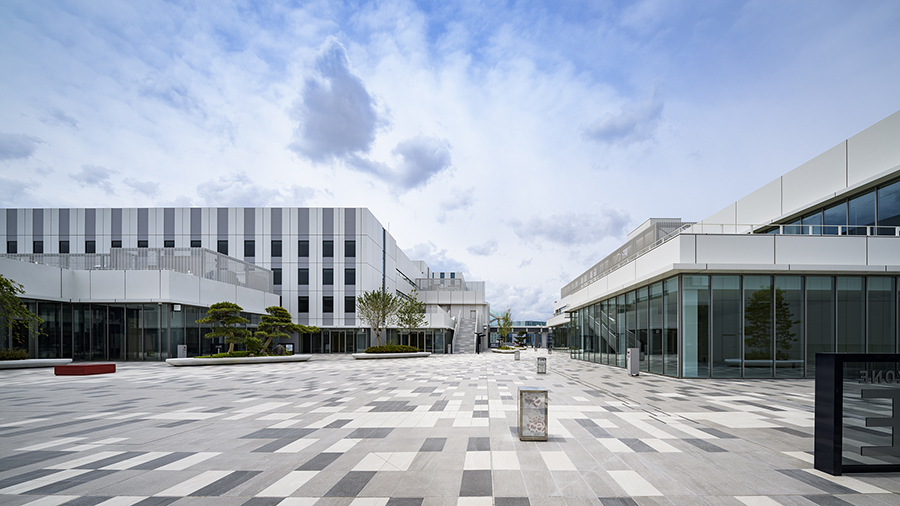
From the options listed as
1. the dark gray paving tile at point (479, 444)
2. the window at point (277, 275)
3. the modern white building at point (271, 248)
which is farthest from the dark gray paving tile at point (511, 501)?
the window at point (277, 275)

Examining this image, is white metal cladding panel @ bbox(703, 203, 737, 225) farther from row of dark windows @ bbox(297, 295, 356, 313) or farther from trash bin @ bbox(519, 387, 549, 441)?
row of dark windows @ bbox(297, 295, 356, 313)

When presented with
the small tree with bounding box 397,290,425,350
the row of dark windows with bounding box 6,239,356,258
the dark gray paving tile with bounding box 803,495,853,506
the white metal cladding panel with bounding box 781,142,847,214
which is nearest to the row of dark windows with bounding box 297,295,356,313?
the row of dark windows with bounding box 6,239,356,258

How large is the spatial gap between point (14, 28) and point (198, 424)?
61.4 ft

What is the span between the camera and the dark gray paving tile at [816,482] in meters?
6.12

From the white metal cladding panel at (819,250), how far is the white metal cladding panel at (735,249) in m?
0.49

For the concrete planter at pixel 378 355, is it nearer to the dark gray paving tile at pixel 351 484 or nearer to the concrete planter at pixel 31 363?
the concrete planter at pixel 31 363

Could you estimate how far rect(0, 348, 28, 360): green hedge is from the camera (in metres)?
26.0

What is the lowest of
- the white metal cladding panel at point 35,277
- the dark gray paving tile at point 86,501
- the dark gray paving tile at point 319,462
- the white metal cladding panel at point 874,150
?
the dark gray paving tile at point 319,462

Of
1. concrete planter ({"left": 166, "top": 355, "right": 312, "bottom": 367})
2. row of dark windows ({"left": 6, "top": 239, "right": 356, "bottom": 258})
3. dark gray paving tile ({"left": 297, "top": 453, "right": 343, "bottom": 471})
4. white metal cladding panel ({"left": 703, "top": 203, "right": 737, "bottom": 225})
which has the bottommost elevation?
concrete planter ({"left": 166, "top": 355, "right": 312, "bottom": 367})

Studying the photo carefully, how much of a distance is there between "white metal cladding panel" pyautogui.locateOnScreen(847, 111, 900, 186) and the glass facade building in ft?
15.1

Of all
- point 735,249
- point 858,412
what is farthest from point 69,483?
point 735,249

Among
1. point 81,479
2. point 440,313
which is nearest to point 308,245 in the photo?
point 440,313

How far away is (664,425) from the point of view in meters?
10.1

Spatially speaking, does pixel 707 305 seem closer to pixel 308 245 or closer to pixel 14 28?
pixel 14 28
